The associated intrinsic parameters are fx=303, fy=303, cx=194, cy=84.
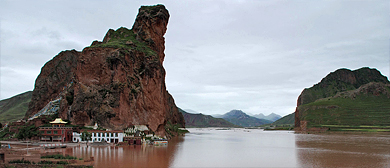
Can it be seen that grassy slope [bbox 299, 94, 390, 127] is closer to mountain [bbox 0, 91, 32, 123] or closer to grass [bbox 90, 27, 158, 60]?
grass [bbox 90, 27, 158, 60]

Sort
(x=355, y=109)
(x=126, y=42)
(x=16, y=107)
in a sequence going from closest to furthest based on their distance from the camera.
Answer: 1. (x=126, y=42)
2. (x=16, y=107)
3. (x=355, y=109)

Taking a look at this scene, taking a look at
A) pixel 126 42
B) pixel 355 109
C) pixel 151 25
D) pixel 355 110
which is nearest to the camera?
pixel 126 42

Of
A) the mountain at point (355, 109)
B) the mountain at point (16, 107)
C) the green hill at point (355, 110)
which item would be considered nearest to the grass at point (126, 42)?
the mountain at point (16, 107)

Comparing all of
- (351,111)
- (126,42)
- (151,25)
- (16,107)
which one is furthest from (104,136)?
(351,111)

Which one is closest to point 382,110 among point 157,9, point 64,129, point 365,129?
point 365,129

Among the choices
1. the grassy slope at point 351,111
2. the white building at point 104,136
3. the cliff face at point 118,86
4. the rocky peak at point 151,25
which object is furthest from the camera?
the grassy slope at point 351,111

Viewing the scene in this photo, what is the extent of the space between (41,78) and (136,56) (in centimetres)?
4623

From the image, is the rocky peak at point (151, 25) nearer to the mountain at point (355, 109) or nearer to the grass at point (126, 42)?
the grass at point (126, 42)

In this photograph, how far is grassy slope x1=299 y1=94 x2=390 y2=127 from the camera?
155000mm

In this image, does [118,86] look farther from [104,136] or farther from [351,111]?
[351,111]

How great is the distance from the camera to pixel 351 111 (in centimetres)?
16725

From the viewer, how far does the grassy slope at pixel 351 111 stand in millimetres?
155000

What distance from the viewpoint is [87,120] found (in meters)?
68.8

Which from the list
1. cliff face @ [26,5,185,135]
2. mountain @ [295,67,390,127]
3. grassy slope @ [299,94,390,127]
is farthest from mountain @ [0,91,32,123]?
grassy slope @ [299,94,390,127]
